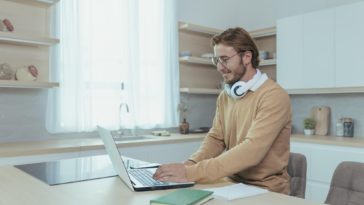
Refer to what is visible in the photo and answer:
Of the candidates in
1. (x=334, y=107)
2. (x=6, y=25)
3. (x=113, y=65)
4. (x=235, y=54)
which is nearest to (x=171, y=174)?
(x=235, y=54)

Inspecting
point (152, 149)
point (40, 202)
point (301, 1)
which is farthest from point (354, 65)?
point (40, 202)

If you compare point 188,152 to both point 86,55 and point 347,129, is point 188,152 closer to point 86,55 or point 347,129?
point 86,55

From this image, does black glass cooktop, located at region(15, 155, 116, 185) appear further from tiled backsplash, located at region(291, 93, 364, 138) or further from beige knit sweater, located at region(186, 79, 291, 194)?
tiled backsplash, located at region(291, 93, 364, 138)

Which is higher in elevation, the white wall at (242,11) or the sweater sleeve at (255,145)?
the white wall at (242,11)

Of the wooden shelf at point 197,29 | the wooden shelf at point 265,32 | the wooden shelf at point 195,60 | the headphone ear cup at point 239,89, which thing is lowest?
the headphone ear cup at point 239,89

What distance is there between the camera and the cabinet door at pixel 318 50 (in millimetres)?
3459

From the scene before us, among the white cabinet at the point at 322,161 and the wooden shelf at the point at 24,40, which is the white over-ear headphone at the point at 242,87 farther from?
the wooden shelf at the point at 24,40

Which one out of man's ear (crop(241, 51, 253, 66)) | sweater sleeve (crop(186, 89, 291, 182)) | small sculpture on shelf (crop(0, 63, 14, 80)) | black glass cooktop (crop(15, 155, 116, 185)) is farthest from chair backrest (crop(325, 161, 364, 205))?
small sculpture on shelf (crop(0, 63, 14, 80))

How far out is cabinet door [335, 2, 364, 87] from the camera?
10.6 ft

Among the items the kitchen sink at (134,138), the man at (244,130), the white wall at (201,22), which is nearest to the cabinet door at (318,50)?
the white wall at (201,22)

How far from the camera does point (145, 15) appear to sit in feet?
12.7

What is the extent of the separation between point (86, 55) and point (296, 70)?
84.7 inches

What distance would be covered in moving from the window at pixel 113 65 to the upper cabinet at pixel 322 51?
1.23 meters

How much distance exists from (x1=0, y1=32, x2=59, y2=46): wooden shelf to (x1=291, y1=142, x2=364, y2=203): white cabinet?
2.49 metres
